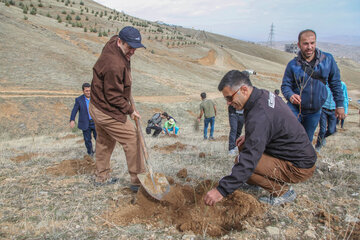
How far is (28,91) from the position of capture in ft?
46.5

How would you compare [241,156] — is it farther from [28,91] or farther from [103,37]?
[103,37]

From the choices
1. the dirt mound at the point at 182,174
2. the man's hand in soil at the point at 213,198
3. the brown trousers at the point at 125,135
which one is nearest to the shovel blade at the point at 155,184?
the brown trousers at the point at 125,135

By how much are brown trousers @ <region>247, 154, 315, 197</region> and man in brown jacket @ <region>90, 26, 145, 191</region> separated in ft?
5.09

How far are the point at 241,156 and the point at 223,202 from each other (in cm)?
99

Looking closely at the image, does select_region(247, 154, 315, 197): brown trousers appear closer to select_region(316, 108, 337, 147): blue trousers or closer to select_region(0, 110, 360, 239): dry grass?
select_region(0, 110, 360, 239): dry grass

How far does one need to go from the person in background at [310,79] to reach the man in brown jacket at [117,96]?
7.42ft

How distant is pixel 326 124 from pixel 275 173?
11.8 feet

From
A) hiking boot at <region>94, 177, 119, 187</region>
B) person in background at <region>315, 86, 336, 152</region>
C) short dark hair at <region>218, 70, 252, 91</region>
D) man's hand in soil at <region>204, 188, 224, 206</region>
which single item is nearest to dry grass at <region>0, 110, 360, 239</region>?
hiking boot at <region>94, 177, 119, 187</region>

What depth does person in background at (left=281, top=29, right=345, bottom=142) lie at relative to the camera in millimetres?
3685

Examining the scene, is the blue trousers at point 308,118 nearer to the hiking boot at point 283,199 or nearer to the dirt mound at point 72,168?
the hiking boot at point 283,199

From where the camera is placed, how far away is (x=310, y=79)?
12.3ft

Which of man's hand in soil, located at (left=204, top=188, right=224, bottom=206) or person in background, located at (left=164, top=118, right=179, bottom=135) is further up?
man's hand in soil, located at (left=204, top=188, right=224, bottom=206)

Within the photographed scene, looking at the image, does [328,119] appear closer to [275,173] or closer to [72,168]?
[275,173]

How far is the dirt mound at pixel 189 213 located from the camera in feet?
8.82
